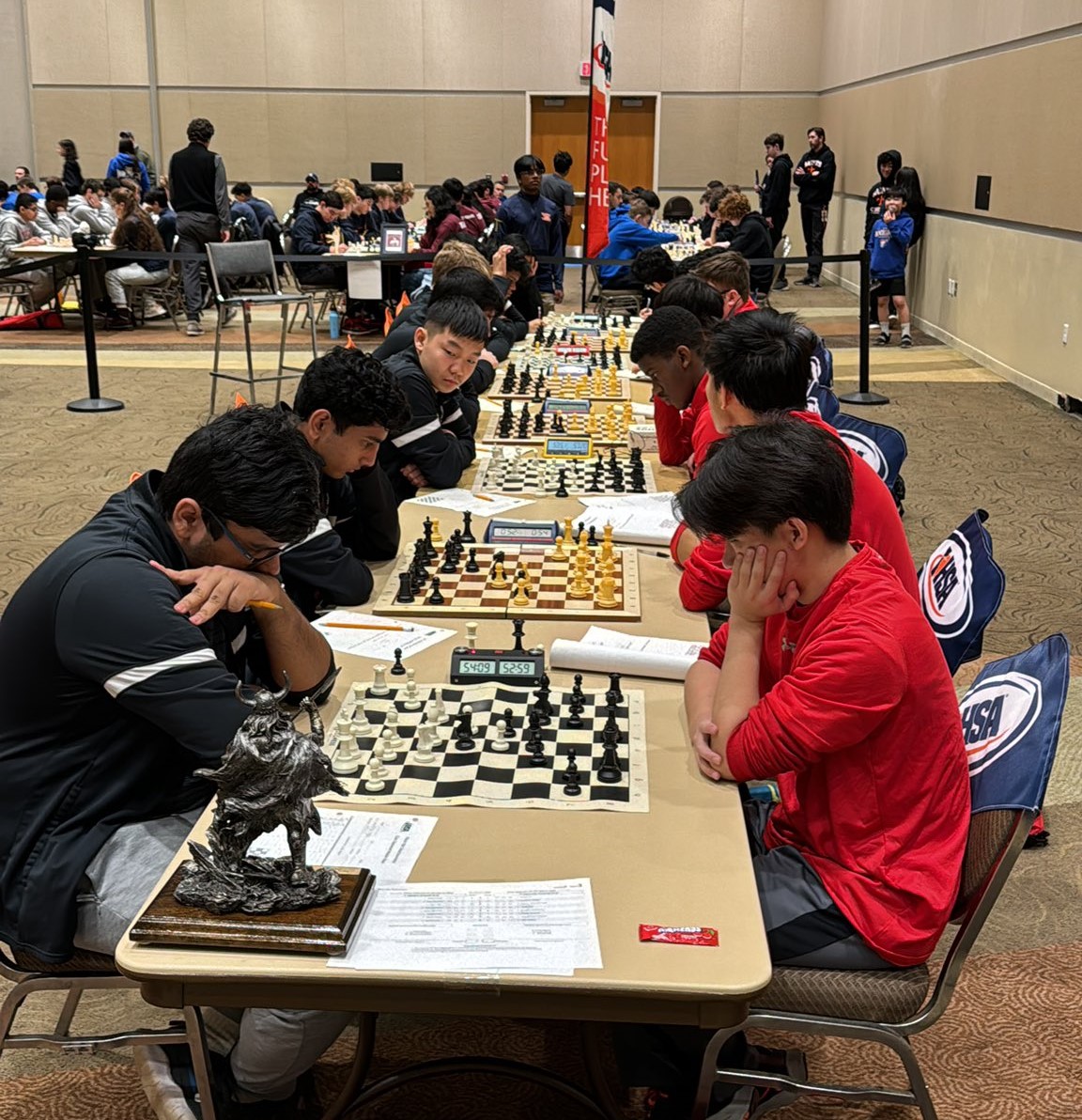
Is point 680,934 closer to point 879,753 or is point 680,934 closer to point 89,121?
point 879,753

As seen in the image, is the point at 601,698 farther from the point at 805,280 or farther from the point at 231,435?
the point at 805,280

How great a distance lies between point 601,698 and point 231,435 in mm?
785

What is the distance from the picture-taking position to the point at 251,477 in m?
1.98

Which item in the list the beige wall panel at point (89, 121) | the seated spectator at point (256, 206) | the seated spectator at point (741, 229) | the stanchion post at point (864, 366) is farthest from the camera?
the beige wall panel at point (89, 121)

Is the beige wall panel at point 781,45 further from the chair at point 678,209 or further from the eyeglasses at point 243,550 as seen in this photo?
the eyeglasses at point 243,550

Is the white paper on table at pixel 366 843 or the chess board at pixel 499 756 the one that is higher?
the chess board at pixel 499 756

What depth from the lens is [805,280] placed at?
15594 mm

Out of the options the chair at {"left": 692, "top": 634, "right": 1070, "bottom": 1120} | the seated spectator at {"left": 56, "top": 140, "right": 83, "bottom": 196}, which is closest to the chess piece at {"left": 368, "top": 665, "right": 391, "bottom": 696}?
the chair at {"left": 692, "top": 634, "right": 1070, "bottom": 1120}

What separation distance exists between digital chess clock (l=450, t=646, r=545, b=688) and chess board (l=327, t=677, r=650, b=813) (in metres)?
0.03

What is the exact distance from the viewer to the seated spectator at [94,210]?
1321cm

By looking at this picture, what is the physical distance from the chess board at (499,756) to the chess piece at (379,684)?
0.03 ft

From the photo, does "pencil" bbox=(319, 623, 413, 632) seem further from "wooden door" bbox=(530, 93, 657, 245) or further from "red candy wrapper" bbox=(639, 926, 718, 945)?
"wooden door" bbox=(530, 93, 657, 245)


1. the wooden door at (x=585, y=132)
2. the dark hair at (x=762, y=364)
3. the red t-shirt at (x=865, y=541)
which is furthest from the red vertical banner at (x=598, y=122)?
the wooden door at (x=585, y=132)

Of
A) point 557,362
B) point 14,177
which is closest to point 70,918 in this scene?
point 557,362
